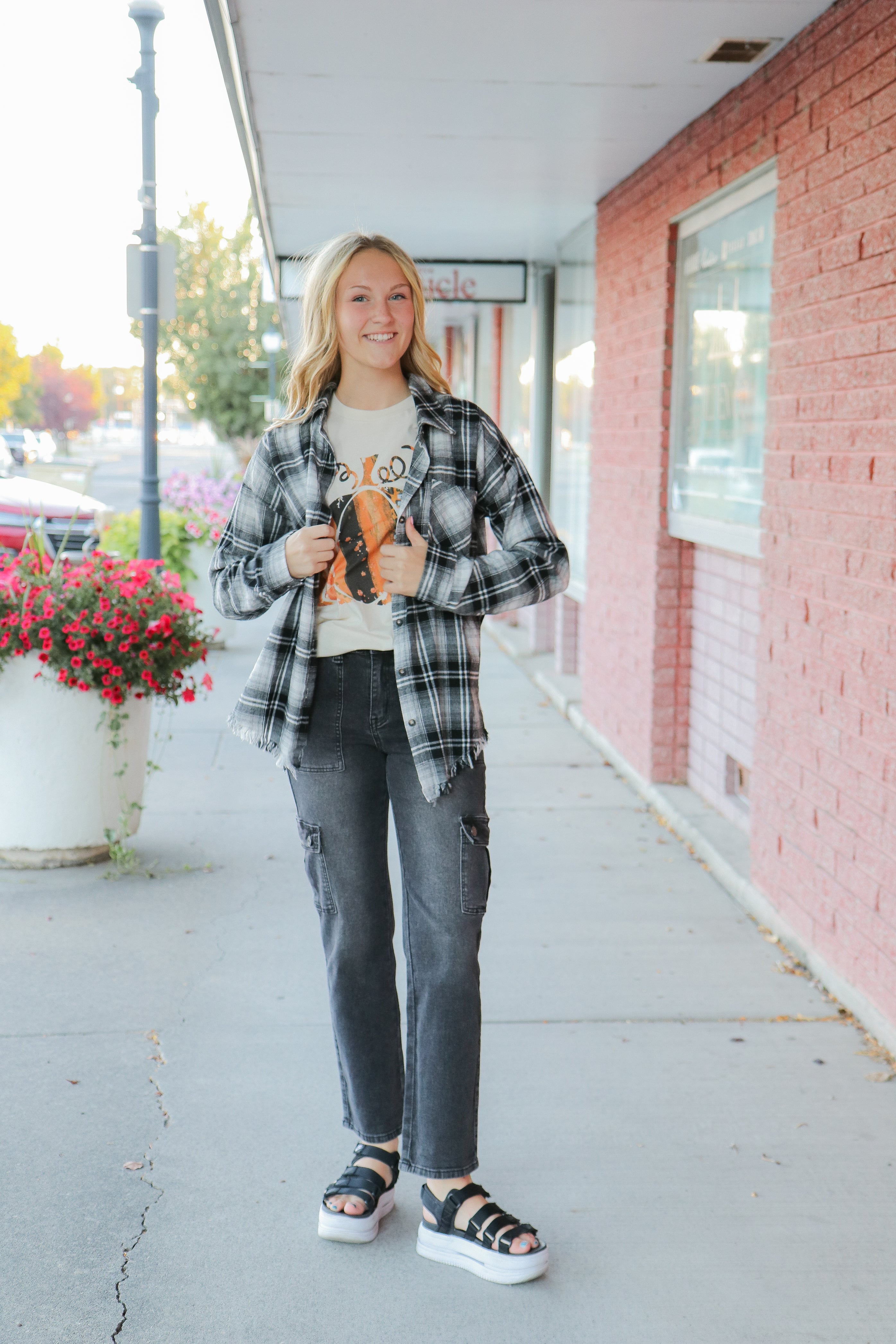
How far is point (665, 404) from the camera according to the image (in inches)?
259

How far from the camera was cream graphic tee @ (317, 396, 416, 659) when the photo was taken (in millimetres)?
2686

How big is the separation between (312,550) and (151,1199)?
59.1 inches

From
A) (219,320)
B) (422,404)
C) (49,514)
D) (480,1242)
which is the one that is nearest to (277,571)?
(422,404)

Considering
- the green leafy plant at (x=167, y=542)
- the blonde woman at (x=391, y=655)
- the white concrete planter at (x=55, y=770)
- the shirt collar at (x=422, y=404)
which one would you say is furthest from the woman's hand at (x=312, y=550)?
the green leafy plant at (x=167, y=542)

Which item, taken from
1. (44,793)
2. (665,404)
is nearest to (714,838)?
(665,404)

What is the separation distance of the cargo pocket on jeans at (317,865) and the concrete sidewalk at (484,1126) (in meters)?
0.72

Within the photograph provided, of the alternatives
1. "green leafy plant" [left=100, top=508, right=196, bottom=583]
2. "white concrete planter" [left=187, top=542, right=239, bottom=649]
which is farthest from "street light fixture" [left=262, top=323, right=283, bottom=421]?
"white concrete planter" [left=187, top=542, right=239, bottom=649]

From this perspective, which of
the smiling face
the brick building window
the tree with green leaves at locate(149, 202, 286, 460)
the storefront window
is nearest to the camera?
the smiling face

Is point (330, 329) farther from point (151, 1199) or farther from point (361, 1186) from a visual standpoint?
point (151, 1199)

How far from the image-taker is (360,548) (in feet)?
8.81

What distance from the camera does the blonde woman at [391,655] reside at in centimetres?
266

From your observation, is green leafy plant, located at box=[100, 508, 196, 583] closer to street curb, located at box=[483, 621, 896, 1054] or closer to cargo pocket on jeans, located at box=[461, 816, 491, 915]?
street curb, located at box=[483, 621, 896, 1054]

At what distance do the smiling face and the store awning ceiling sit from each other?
1930mm

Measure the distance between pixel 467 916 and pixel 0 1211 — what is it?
4.07 feet
